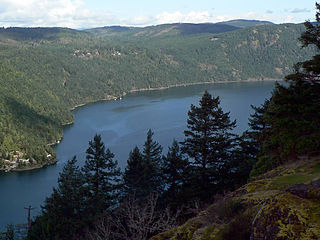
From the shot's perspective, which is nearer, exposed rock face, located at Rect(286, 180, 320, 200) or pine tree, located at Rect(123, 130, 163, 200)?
exposed rock face, located at Rect(286, 180, 320, 200)

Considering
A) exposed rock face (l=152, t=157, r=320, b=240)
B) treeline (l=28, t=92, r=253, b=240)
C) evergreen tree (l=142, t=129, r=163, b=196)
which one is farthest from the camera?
evergreen tree (l=142, t=129, r=163, b=196)

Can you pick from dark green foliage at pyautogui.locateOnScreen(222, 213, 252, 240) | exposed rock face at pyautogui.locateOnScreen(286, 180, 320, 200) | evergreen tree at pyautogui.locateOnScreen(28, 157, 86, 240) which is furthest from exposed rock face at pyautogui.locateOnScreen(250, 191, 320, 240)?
evergreen tree at pyautogui.locateOnScreen(28, 157, 86, 240)

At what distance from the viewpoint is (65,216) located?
1428 inches

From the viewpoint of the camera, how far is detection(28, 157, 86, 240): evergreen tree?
33844 mm

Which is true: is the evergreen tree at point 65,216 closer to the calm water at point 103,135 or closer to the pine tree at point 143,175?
the pine tree at point 143,175

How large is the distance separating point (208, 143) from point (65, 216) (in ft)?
58.0

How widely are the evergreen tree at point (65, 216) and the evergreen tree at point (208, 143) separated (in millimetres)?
12757

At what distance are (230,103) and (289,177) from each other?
160965 millimetres

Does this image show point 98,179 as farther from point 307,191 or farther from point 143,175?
point 307,191

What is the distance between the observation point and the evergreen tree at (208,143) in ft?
95.6

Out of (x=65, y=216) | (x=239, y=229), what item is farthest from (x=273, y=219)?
(x=65, y=216)

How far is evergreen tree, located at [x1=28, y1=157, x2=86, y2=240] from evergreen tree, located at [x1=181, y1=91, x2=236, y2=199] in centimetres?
1276

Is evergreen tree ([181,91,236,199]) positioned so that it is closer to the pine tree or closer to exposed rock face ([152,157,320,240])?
the pine tree

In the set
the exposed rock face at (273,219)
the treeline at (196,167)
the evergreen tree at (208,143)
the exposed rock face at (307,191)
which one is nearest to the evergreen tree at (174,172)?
the treeline at (196,167)
